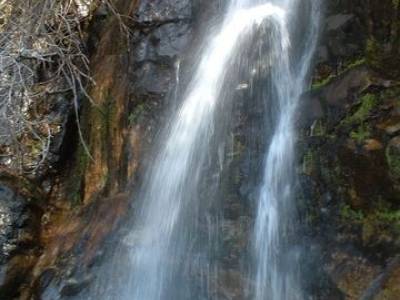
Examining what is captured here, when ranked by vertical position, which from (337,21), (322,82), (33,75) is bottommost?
(322,82)

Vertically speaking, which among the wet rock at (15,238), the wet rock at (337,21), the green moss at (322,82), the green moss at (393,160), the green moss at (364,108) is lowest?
the wet rock at (15,238)

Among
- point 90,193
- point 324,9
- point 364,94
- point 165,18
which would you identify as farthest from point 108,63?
point 364,94

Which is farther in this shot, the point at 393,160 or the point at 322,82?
the point at 322,82

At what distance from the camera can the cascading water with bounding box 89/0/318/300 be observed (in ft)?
14.6

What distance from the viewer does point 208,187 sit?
4.95 m

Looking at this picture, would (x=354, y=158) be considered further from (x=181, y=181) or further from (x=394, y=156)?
(x=181, y=181)

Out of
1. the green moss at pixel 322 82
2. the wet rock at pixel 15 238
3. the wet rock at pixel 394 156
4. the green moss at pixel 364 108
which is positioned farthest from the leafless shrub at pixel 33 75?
the wet rock at pixel 394 156

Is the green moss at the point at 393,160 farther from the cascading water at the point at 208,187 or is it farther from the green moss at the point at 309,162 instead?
the cascading water at the point at 208,187

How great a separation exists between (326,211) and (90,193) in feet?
9.04

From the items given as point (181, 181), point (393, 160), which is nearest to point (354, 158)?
point (393, 160)

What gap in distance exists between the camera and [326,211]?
4.22m

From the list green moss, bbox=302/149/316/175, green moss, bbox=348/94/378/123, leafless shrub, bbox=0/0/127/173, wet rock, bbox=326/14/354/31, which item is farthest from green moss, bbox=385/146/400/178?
leafless shrub, bbox=0/0/127/173

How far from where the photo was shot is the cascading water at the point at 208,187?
4449mm

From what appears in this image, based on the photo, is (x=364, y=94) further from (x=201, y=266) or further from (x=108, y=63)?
(x=108, y=63)
